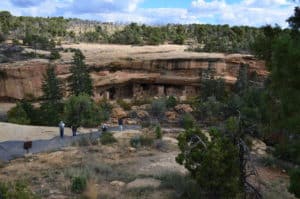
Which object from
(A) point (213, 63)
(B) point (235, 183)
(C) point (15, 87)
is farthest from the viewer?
(A) point (213, 63)

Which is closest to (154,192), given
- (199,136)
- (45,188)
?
(199,136)

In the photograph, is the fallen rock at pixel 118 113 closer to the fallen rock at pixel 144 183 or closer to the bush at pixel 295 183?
the fallen rock at pixel 144 183

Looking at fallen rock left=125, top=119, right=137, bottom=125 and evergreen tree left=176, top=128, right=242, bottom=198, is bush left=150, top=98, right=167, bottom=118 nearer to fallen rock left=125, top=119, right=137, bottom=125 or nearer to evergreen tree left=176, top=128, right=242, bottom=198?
fallen rock left=125, top=119, right=137, bottom=125

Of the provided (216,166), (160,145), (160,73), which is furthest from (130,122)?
(216,166)

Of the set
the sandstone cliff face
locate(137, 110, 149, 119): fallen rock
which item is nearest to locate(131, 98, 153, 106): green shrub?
locate(137, 110, 149, 119): fallen rock

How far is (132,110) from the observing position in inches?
1521

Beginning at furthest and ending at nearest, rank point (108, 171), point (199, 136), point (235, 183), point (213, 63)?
point (213, 63)
point (108, 171)
point (199, 136)
point (235, 183)

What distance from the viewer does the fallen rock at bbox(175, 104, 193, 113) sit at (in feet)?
124

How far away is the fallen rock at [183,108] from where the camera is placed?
124 feet

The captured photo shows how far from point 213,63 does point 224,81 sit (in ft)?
7.69

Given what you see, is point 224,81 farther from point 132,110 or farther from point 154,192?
point 154,192

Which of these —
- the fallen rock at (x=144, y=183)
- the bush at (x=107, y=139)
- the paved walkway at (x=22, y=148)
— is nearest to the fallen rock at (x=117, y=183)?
the fallen rock at (x=144, y=183)

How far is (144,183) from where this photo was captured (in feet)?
39.5

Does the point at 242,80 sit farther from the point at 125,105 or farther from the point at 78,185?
the point at 78,185
